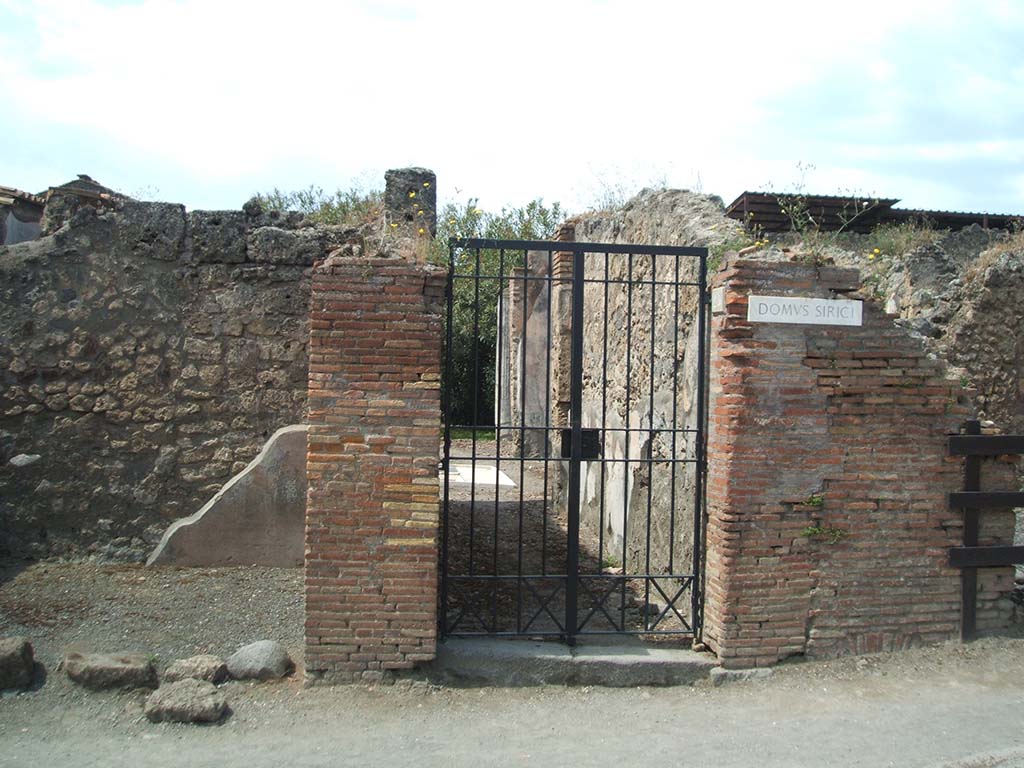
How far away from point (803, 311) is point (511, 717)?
3.00 metres

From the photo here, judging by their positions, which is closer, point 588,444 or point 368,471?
point 368,471

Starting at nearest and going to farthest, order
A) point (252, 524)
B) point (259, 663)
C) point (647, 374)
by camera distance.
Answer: point (259, 663), point (252, 524), point (647, 374)

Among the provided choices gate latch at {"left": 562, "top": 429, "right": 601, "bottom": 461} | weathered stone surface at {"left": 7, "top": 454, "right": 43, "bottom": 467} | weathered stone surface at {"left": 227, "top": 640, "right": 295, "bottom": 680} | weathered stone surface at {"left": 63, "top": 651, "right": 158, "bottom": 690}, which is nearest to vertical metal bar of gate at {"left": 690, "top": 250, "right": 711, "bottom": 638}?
gate latch at {"left": 562, "top": 429, "right": 601, "bottom": 461}

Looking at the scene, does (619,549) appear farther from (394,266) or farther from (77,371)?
(77,371)

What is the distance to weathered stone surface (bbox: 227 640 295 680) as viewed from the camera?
5.07m

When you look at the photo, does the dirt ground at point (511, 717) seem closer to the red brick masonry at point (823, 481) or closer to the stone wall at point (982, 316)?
the red brick masonry at point (823, 481)

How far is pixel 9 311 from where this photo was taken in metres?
6.67

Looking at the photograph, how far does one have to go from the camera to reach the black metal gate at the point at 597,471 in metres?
5.43

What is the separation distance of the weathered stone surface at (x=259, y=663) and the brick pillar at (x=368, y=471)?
9.7 inches

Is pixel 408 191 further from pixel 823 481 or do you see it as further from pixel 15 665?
pixel 15 665

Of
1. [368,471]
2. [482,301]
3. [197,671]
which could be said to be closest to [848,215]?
[482,301]

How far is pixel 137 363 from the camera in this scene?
676cm

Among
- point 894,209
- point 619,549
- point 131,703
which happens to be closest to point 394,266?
point 131,703

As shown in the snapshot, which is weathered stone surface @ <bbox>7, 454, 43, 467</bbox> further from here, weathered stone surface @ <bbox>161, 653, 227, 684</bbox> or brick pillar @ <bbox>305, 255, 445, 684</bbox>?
brick pillar @ <bbox>305, 255, 445, 684</bbox>
